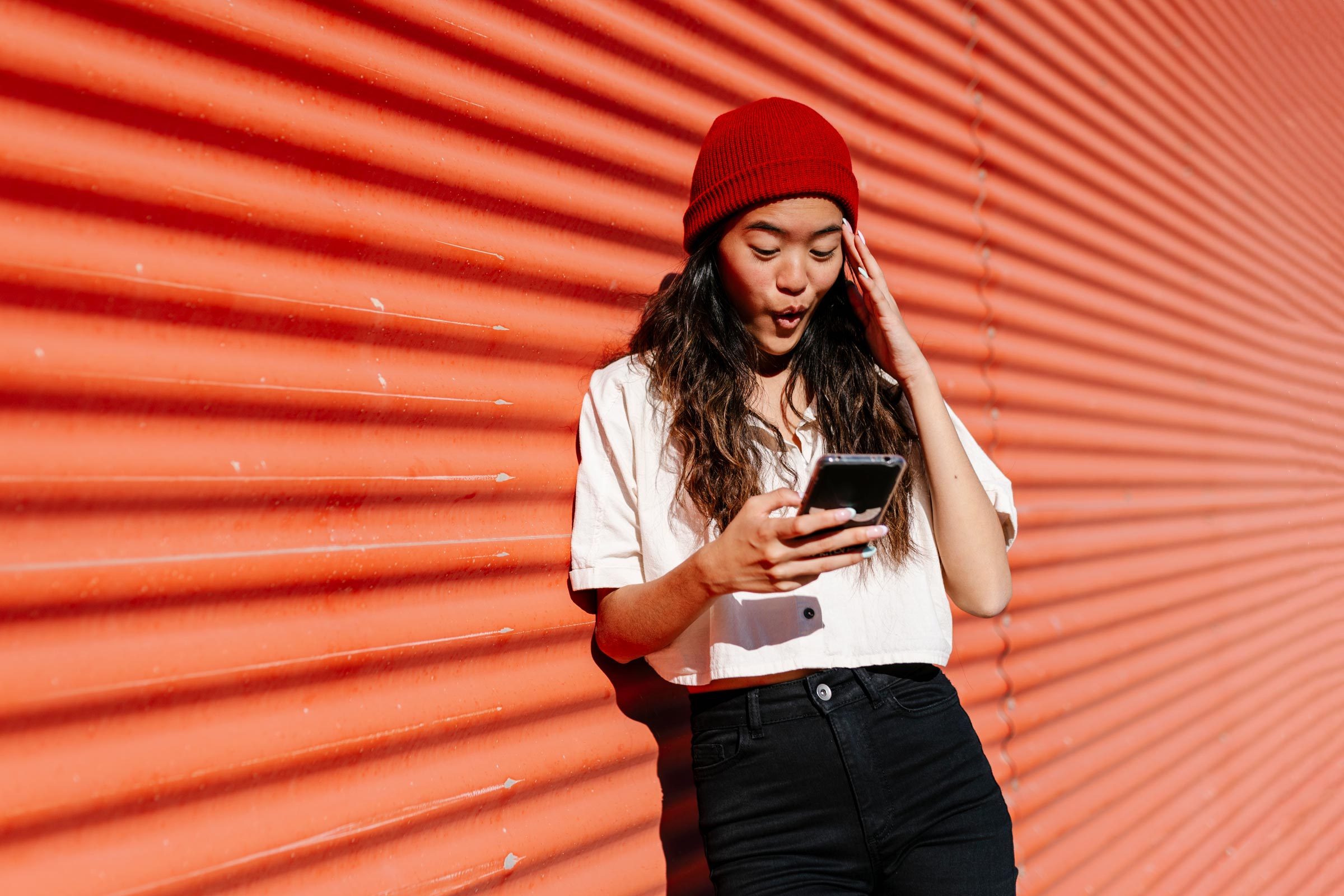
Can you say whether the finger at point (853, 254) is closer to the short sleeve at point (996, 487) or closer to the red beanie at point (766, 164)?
the red beanie at point (766, 164)

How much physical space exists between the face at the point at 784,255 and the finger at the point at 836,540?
0.55 meters

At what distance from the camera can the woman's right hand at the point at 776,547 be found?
4.49 ft

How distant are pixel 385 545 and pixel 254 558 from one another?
23cm

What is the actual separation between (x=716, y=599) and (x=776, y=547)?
24 centimetres

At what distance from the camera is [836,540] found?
54.5 inches

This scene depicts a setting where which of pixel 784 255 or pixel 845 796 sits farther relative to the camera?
pixel 784 255

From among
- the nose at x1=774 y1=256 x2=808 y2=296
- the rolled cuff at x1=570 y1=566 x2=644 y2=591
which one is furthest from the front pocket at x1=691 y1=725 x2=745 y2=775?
the nose at x1=774 y1=256 x2=808 y2=296

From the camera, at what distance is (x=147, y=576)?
1.28m

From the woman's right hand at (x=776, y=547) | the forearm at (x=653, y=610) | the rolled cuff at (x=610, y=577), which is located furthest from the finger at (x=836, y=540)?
the rolled cuff at (x=610, y=577)

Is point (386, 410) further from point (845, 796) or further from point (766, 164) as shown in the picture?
point (845, 796)

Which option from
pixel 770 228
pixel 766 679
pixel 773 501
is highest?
A: pixel 770 228

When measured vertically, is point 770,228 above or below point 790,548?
above

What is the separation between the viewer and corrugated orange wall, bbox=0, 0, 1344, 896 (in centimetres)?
123

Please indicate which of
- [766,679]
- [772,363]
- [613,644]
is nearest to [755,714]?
[766,679]
